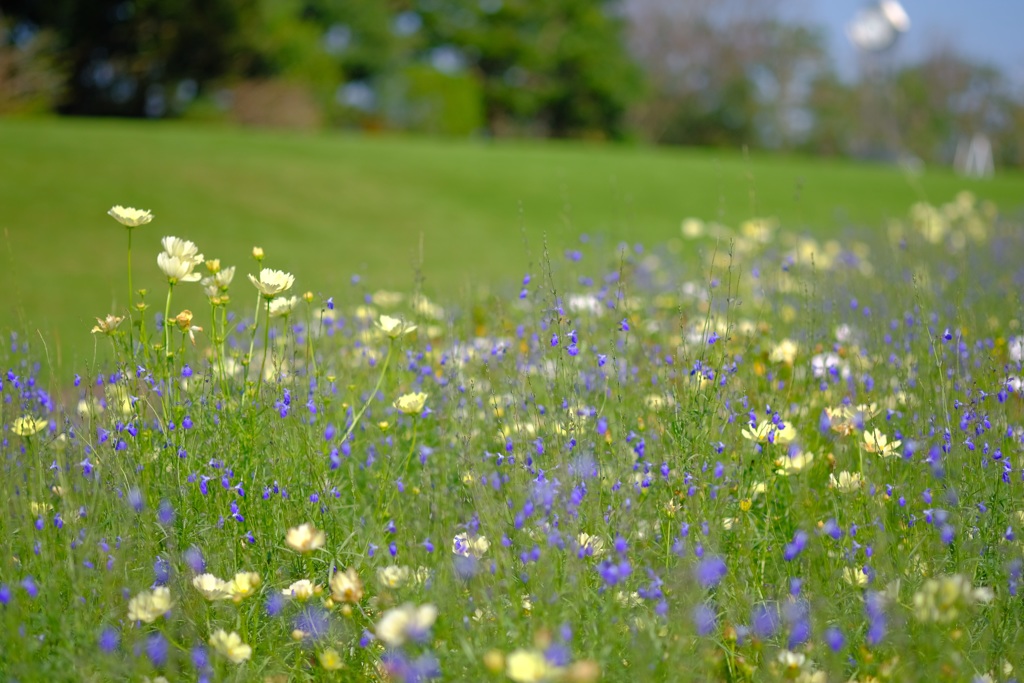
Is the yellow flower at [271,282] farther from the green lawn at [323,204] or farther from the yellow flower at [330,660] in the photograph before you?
the green lawn at [323,204]

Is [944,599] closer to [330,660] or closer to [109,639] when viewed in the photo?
[330,660]

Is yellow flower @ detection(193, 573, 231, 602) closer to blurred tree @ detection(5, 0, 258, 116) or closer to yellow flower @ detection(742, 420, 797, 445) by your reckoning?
yellow flower @ detection(742, 420, 797, 445)

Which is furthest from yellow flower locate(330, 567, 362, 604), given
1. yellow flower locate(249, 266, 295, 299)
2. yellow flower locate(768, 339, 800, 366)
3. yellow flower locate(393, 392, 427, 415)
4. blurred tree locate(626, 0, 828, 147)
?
blurred tree locate(626, 0, 828, 147)

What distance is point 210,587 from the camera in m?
1.93

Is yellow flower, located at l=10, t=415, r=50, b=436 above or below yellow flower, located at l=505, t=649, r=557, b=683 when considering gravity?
below

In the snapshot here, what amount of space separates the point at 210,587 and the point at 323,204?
9.49 metres

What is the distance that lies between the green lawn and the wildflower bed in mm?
3004

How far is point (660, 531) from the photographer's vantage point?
7.89 feet

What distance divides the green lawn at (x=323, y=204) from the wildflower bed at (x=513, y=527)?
9.85 ft

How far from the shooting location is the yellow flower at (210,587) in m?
1.93

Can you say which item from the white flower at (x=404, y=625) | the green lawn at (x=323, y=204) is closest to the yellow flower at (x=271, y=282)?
the white flower at (x=404, y=625)

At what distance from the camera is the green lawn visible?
793 centimetres

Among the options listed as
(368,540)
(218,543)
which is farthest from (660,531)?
(218,543)

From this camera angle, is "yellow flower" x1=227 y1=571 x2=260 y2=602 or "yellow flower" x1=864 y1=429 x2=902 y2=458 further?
"yellow flower" x1=864 y1=429 x2=902 y2=458
